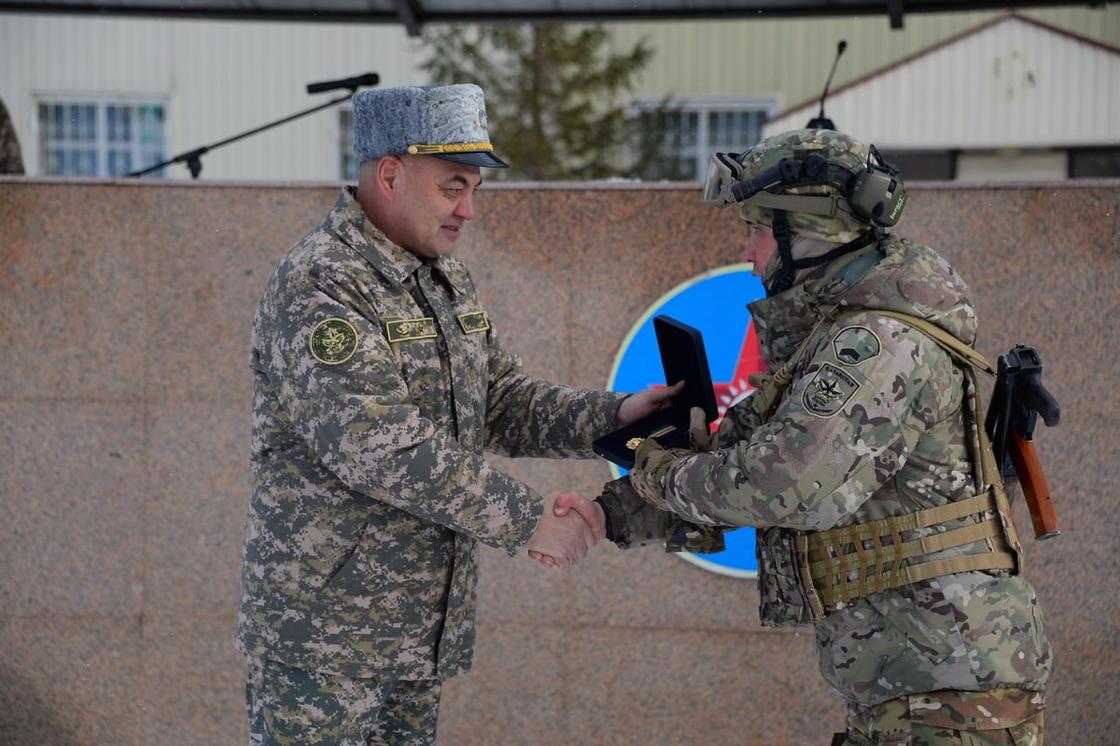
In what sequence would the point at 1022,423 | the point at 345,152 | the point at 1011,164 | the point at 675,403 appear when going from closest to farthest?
1. the point at 1022,423
2. the point at 675,403
3. the point at 1011,164
4. the point at 345,152

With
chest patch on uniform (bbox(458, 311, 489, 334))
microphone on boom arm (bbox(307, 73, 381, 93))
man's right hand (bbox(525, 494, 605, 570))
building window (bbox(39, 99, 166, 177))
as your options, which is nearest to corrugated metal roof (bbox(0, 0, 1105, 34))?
microphone on boom arm (bbox(307, 73, 381, 93))

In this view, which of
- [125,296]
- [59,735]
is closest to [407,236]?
[125,296]

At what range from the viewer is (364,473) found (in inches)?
119

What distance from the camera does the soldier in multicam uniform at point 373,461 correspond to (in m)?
3.03

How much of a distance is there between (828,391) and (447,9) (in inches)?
159

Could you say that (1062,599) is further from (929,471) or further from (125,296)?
(125,296)

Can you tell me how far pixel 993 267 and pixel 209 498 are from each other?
301 cm

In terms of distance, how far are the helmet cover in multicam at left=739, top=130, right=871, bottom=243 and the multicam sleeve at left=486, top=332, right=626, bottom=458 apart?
867mm

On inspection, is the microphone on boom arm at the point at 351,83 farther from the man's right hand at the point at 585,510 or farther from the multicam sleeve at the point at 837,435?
the multicam sleeve at the point at 837,435

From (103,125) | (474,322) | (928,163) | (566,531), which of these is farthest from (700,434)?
(103,125)

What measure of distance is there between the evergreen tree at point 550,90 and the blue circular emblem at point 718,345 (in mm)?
10861

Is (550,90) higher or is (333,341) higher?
(550,90)

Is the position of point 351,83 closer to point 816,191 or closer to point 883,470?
point 816,191

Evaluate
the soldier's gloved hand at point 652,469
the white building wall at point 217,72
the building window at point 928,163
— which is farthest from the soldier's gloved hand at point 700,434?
the white building wall at point 217,72
